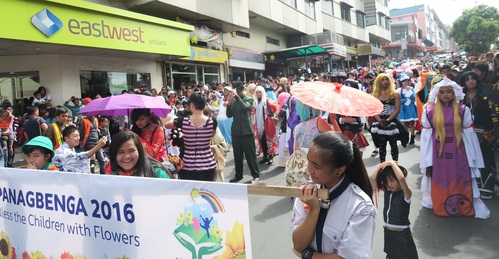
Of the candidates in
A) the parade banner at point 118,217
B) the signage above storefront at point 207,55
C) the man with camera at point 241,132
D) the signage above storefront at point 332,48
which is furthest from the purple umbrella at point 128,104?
the signage above storefront at point 332,48

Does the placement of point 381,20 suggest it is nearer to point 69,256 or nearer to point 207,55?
point 207,55

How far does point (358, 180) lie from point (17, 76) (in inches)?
527

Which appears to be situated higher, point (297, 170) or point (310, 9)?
point (310, 9)

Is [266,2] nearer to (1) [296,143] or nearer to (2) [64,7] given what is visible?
(2) [64,7]

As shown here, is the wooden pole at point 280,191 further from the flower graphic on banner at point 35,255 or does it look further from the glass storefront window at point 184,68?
the glass storefront window at point 184,68

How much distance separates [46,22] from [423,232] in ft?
33.8

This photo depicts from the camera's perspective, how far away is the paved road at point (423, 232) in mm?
3574

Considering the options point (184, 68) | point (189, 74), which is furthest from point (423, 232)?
point (189, 74)

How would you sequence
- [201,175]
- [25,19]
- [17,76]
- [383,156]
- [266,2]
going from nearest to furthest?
[201,175]
[383,156]
[25,19]
[17,76]
[266,2]

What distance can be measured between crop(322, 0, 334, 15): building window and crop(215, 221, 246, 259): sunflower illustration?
35.7m

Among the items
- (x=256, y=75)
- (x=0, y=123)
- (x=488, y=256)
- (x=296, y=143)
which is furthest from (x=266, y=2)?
(x=488, y=256)

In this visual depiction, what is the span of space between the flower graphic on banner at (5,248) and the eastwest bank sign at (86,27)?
7.98 meters

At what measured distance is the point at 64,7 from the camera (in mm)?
10438

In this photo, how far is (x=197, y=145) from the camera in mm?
4570
